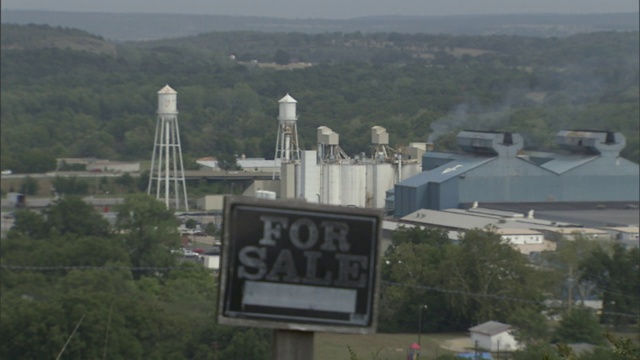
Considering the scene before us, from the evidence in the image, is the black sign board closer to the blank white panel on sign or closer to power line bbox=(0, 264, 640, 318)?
the blank white panel on sign

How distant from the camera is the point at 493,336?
27.7 metres

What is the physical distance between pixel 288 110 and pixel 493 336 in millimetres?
4846

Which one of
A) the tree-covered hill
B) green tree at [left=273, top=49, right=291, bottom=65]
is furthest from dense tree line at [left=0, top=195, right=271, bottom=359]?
the tree-covered hill

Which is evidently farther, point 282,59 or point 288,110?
point 282,59

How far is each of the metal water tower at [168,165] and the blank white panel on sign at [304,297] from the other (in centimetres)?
3957

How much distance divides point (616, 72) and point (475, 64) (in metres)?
8.96

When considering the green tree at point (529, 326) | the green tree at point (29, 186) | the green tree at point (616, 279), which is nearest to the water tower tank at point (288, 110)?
the green tree at point (529, 326)

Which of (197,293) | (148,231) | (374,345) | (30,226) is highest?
(30,226)

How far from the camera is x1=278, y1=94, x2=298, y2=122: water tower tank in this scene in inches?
1077

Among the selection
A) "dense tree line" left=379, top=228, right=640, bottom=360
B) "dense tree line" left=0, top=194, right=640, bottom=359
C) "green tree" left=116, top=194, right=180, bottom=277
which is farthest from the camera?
"green tree" left=116, top=194, right=180, bottom=277

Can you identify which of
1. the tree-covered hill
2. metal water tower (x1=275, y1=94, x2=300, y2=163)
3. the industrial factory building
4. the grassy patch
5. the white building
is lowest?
the grassy patch

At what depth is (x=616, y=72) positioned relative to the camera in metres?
111

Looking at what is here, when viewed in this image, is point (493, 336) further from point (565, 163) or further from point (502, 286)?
point (565, 163)

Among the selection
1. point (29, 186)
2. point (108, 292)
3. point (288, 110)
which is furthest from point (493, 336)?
point (29, 186)
